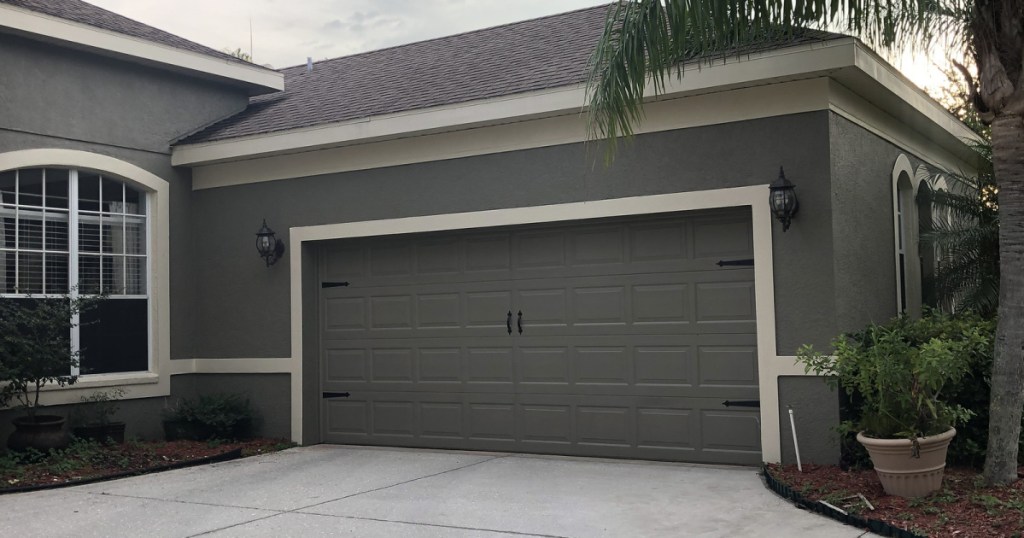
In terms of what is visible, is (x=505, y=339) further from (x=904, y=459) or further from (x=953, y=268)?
(x=953, y=268)

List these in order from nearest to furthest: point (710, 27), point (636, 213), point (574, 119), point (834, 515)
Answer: point (834, 515)
point (710, 27)
point (636, 213)
point (574, 119)

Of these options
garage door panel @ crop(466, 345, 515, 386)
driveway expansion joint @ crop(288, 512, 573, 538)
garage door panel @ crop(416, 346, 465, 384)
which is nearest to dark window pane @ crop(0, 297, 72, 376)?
garage door panel @ crop(416, 346, 465, 384)

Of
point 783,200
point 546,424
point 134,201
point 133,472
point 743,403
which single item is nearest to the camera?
point 783,200

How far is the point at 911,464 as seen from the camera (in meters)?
6.63

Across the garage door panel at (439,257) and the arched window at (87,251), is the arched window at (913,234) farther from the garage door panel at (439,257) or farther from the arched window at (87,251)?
the arched window at (87,251)

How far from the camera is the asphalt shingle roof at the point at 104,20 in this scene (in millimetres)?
10281

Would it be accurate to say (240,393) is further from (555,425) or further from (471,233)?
(555,425)

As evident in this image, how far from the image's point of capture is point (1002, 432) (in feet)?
22.2

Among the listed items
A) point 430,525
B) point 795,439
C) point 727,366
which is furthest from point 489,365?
point 430,525

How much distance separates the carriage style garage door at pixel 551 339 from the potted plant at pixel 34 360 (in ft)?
8.90

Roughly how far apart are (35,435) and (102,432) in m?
0.79

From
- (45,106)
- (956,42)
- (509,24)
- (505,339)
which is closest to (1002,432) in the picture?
(956,42)

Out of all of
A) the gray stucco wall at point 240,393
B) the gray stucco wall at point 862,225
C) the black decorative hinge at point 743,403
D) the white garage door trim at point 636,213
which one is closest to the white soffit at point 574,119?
the gray stucco wall at point 862,225

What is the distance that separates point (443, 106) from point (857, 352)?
4753mm
